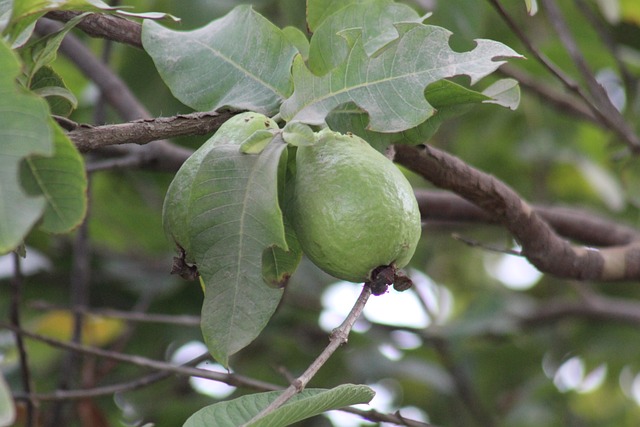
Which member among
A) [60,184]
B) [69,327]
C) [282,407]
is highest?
[60,184]

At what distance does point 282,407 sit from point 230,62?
457mm

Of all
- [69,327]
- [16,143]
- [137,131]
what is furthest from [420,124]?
[69,327]

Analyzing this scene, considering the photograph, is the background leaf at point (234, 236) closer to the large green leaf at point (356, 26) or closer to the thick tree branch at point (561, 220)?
the large green leaf at point (356, 26)

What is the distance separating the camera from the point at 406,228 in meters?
0.88

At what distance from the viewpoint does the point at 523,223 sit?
1.26 meters

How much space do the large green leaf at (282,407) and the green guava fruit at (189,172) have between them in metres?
0.19

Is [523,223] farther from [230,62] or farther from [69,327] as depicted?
[69,327]

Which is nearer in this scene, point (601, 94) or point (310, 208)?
point (310, 208)

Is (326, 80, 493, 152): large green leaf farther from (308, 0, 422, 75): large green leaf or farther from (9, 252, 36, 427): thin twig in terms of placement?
(9, 252, 36, 427): thin twig

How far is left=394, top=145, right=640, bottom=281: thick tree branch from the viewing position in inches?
44.5

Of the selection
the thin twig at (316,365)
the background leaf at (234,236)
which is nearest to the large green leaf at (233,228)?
the background leaf at (234,236)

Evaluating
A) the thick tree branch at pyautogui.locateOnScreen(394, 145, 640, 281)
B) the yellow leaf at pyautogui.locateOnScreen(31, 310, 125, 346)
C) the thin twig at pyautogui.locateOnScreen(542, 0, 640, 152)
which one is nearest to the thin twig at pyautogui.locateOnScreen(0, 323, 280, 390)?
the thick tree branch at pyautogui.locateOnScreen(394, 145, 640, 281)

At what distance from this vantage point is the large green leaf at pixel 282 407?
2.39ft

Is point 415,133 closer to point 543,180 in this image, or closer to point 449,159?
point 449,159
